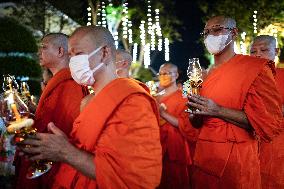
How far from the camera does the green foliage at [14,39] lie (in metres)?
12.2

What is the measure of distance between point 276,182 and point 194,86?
87.0 inches

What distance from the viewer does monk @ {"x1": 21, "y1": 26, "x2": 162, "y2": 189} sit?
308 centimetres

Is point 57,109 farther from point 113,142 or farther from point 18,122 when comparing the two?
point 113,142

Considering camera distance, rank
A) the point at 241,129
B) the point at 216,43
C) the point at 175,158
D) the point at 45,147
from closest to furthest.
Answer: the point at 45,147
the point at 241,129
the point at 216,43
the point at 175,158

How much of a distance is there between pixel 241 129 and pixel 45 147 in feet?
7.64

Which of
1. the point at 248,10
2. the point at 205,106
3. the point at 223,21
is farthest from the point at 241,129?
the point at 248,10

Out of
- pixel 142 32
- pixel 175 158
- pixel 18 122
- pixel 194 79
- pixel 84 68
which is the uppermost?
pixel 142 32

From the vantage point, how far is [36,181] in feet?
15.7

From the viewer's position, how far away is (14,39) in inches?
483

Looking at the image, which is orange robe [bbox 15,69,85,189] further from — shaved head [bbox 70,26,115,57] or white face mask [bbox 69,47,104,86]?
shaved head [bbox 70,26,115,57]

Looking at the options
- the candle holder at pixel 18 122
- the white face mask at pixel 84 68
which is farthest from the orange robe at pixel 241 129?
the candle holder at pixel 18 122

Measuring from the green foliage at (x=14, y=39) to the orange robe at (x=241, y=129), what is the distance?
880cm

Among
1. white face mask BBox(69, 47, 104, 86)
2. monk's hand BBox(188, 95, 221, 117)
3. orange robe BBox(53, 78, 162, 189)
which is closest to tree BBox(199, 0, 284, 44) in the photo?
monk's hand BBox(188, 95, 221, 117)

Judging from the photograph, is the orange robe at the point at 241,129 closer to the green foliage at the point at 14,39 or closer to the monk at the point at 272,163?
the monk at the point at 272,163
